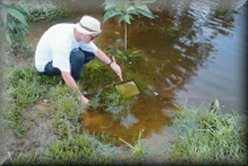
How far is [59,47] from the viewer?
3125mm

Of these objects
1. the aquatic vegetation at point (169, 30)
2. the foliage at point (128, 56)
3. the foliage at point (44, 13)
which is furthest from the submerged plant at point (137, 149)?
the foliage at point (44, 13)

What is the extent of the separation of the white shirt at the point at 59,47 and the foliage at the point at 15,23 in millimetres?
253

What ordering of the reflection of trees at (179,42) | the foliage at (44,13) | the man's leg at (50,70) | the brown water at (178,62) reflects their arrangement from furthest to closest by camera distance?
the foliage at (44,13) → the reflection of trees at (179,42) → the man's leg at (50,70) → the brown water at (178,62)

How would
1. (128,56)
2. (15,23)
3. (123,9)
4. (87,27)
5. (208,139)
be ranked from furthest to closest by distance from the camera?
(128,56)
(123,9)
(15,23)
(87,27)
(208,139)

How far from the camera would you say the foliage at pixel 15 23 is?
3.00 m

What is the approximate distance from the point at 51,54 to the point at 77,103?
1.65ft

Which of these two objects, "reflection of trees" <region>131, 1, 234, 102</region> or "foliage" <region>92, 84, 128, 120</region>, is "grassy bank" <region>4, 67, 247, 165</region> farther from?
"reflection of trees" <region>131, 1, 234, 102</region>

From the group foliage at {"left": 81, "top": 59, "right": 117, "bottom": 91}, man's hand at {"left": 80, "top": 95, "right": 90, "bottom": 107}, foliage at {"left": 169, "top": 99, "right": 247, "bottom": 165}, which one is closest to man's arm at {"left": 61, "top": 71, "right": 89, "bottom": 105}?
man's hand at {"left": 80, "top": 95, "right": 90, "bottom": 107}

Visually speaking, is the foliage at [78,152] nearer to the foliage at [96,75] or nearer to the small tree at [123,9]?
the foliage at [96,75]

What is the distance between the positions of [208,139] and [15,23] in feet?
6.33

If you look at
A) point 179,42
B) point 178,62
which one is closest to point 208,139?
point 178,62

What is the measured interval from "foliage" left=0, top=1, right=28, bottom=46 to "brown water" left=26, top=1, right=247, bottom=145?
0.78 meters

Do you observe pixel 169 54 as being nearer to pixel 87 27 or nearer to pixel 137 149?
pixel 87 27

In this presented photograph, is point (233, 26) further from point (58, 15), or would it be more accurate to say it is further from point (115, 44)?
point (58, 15)
